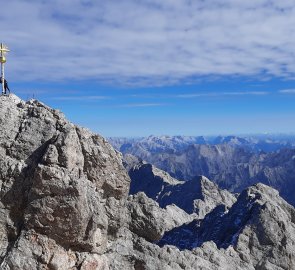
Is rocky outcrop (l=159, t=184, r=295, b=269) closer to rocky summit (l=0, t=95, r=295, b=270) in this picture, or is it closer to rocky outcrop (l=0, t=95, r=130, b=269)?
rocky summit (l=0, t=95, r=295, b=270)

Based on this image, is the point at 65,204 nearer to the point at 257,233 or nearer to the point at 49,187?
the point at 49,187

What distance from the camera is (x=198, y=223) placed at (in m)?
109

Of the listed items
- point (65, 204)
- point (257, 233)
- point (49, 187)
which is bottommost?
point (65, 204)

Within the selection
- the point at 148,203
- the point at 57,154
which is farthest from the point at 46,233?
the point at 148,203

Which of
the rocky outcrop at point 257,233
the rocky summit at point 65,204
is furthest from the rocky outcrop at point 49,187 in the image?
the rocky outcrop at point 257,233

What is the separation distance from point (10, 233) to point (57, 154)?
6.63 metres

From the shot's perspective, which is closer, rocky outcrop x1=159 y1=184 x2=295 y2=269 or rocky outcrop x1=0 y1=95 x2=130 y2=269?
rocky outcrop x1=0 y1=95 x2=130 y2=269

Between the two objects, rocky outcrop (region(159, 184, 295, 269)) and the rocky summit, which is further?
rocky outcrop (region(159, 184, 295, 269))

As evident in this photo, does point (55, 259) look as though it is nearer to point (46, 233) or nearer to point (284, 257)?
point (46, 233)

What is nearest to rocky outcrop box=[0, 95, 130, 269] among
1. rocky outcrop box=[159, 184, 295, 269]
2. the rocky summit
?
the rocky summit

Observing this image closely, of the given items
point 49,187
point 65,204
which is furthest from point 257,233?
point 49,187

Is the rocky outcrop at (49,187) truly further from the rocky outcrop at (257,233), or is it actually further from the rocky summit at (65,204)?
the rocky outcrop at (257,233)

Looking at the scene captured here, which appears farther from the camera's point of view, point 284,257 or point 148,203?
point 284,257

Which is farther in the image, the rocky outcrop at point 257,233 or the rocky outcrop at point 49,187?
the rocky outcrop at point 257,233
